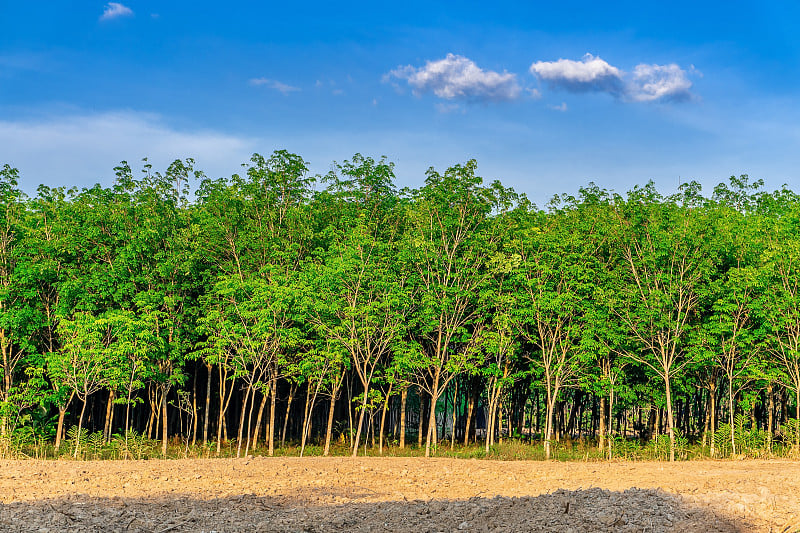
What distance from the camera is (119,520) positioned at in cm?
1093

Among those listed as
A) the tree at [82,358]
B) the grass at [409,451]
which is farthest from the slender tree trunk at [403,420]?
the tree at [82,358]

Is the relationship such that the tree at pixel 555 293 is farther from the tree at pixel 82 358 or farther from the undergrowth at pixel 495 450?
the tree at pixel 82 358

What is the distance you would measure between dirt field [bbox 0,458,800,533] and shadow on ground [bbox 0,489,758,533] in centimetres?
2

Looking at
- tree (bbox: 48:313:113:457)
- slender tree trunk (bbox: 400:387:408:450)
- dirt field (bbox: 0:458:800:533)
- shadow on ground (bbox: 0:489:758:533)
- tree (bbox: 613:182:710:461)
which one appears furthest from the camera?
slender tree trunk (bbox: 400:387:408:450)

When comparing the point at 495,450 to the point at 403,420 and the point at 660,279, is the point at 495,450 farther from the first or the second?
the point at 660,279

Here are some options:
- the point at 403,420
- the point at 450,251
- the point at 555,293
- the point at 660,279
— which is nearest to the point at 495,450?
the point at 403,420

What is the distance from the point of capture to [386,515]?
11508 millimetres

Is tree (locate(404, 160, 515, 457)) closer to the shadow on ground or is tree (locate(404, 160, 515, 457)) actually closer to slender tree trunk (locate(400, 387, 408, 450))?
slender tree trunk (locate(400, 387, 408, 450))

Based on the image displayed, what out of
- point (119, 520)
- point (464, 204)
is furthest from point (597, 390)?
point (119, 520)

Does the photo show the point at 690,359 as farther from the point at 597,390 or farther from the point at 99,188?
the point at 99,188

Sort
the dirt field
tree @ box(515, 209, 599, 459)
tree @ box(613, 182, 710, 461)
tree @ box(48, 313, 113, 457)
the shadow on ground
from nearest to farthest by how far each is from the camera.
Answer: the shadow on ground → the dirt field → tree @ box(48, 313, 113, 457) → tree @ box(613, 182, 710, 461) → tree @ box(515, 209, 599, 459)

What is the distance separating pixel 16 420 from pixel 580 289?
22488 millimetres

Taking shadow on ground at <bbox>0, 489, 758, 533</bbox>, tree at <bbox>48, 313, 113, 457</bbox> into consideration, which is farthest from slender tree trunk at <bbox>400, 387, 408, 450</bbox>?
shadow on ground at <bbox>0, 489, 758, 533</bbox>

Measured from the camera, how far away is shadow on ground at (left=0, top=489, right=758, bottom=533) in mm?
10453
